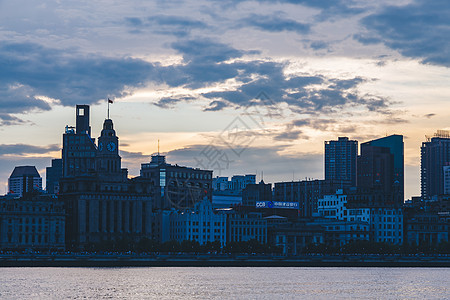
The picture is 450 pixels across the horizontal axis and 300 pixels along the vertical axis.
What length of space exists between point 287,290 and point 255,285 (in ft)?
38.6

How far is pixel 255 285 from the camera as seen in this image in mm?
178875

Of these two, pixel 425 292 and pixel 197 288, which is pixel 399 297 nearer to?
pixel 425 292

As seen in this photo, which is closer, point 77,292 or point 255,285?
point 77,292

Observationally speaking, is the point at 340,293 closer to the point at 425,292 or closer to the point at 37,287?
the point at 425,292

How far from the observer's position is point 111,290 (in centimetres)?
16388

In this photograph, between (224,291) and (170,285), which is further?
(170,285)

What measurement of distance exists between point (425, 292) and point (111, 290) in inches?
2013

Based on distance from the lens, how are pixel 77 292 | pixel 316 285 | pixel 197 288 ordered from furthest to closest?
pixel 316 285, pixel 197 288, pixel 77 292

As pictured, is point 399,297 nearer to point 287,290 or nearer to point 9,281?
point 287,290

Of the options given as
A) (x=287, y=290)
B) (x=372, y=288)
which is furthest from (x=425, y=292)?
(x=287, y=290)

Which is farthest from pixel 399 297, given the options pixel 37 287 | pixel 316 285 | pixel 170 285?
pixel 37 287

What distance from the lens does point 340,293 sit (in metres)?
166

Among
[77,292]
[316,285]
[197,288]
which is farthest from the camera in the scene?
[316,285]

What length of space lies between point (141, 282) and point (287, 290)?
29055 mm
